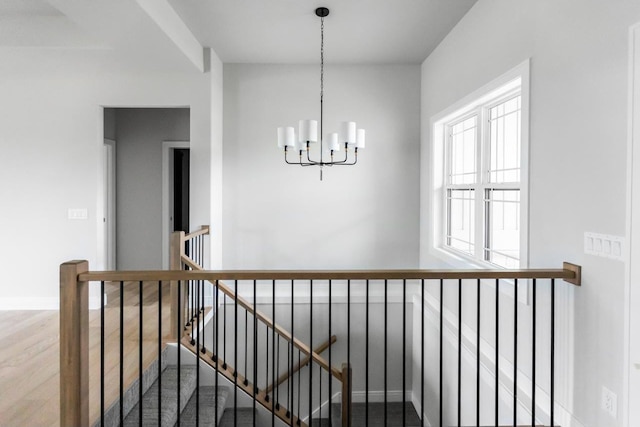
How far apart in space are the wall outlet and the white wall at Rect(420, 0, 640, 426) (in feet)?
0.09

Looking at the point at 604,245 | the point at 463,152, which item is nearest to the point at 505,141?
the point at 463,152

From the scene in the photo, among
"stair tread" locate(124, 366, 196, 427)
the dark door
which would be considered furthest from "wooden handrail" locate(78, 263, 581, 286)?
the dark door

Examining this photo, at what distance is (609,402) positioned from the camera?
1.99 metres

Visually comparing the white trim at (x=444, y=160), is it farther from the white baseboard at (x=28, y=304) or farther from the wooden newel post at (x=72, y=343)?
the white baseboard at (x=28, y=304)

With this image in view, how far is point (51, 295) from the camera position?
4.51 meters

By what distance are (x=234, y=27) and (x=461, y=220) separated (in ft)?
8.87

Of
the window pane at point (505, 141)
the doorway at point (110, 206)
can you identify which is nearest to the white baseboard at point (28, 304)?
the doorway at point (110, 206)

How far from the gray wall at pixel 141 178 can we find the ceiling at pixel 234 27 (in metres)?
1.71

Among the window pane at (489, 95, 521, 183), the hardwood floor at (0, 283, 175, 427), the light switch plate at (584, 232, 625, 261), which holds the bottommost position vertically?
the hardwood floor at (0, 283, 175, 427)

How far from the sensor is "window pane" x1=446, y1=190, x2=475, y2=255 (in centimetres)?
394

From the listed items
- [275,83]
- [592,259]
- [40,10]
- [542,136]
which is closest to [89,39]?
[40,10]

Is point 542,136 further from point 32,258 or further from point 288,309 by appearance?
point 32,258

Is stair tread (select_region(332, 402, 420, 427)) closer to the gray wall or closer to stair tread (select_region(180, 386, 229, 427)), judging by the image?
stair tread (select_region(180, 386, 229, 427))

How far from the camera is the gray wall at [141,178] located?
19.7ft
